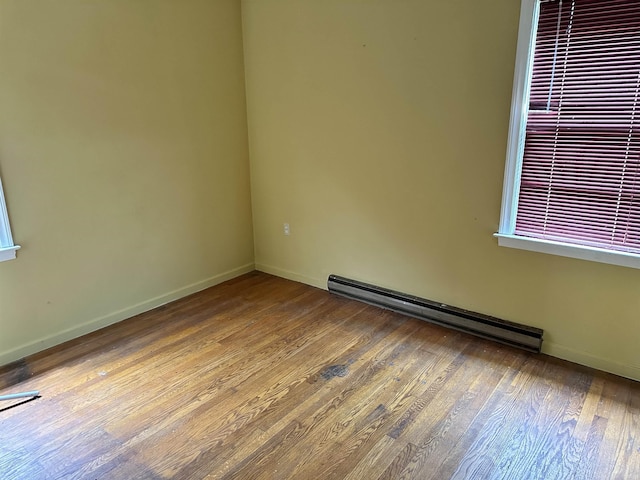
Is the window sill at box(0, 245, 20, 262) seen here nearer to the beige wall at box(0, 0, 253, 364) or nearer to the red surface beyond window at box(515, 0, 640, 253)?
the beige wall at box(0, 0, 253, 364)

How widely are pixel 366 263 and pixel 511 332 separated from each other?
1134 millimetres

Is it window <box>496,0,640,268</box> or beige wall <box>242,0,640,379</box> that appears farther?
beige wall <box>242,0,640,379</box>

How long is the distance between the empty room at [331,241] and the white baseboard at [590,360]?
1 centimetres

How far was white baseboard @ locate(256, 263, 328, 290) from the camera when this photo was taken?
11.8 ft

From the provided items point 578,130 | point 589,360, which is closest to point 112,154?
point 578,130

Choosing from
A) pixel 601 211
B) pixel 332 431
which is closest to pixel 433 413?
pixel 332 431

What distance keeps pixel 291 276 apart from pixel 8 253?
2.07m

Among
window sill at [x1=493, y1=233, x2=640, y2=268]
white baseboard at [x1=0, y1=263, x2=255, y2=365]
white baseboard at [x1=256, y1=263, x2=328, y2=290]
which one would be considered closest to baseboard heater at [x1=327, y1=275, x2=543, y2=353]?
white baseboard at [x1=256, y1=263, x2=328, y2=290]

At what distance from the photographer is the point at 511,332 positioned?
2.59 meters

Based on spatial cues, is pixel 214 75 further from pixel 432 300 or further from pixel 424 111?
pixel 432 300

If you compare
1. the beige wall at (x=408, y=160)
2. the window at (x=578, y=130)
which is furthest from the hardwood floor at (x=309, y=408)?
the window at (x=578, y=130)

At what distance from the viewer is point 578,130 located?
2.24 m

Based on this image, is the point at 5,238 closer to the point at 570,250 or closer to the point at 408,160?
the point at 408,160

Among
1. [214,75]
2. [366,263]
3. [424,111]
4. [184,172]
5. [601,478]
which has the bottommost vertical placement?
[601,478]
